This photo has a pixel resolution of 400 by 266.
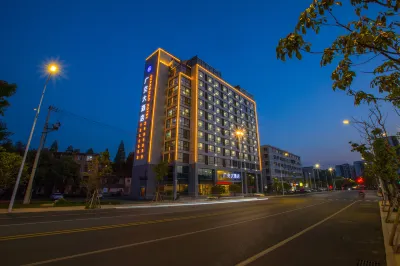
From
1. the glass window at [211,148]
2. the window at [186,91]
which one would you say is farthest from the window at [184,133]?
the window at [186,91]

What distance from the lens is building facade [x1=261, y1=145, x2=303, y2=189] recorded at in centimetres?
8973

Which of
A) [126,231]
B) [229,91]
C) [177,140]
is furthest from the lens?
[229,91]

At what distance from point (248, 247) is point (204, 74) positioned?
57918 mm

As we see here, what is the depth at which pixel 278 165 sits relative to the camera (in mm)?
96375

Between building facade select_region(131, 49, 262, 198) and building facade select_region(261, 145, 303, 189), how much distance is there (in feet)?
88.9

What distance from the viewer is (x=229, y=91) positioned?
69812 mm

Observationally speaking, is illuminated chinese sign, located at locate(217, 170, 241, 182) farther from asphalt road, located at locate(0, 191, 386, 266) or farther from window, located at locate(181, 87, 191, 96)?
asphalt road, located at locate(0, 191, 386, 266)

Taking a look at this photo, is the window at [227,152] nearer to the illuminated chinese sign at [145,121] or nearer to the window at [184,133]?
the window at [184,133]

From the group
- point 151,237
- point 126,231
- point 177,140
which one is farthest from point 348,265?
point 177,140

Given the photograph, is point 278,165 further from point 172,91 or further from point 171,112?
point 172,91

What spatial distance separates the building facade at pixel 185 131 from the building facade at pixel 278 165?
27111mm

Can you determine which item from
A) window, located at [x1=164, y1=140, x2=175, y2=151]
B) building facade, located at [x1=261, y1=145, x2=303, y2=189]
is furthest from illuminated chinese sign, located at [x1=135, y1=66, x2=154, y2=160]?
building facade, located at [x1=261, y1=145, x2=303, y2=189]

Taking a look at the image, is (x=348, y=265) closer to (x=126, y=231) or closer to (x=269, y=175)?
(x=126, y=231)

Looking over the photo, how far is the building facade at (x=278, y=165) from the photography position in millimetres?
89731
